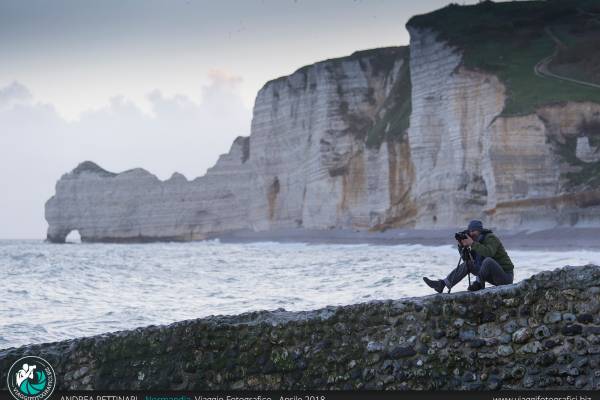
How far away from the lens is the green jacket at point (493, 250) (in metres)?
9.28

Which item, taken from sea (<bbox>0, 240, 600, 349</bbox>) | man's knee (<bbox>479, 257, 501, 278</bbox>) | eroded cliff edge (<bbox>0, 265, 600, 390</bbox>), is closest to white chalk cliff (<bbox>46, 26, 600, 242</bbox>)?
sea (<bbox>0, 240, 600, 349</bbox>)

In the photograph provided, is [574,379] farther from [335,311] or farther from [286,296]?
[286,296]

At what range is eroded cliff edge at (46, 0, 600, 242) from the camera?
48531 millimetres

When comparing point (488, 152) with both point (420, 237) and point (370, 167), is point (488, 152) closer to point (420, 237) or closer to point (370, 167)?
point (420, 237)

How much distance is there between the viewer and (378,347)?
7.95m

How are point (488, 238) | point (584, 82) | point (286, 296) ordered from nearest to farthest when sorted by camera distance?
point (488, 238), point (286, 296), point (584, 82)

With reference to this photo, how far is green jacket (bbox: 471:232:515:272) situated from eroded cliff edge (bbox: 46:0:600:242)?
105 ft

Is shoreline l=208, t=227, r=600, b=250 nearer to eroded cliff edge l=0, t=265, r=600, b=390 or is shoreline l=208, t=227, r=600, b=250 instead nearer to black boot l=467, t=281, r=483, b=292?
black boot l=467, t=281, r=483, b=292

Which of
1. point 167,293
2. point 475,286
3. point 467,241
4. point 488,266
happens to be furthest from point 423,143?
point 475,286

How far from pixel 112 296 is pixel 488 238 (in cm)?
1351

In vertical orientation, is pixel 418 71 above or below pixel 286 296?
above

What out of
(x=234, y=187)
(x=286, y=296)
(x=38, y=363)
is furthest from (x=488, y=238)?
(x=234, y=187)

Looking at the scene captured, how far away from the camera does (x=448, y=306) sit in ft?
26.2

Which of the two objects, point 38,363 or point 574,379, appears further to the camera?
point 38,363
